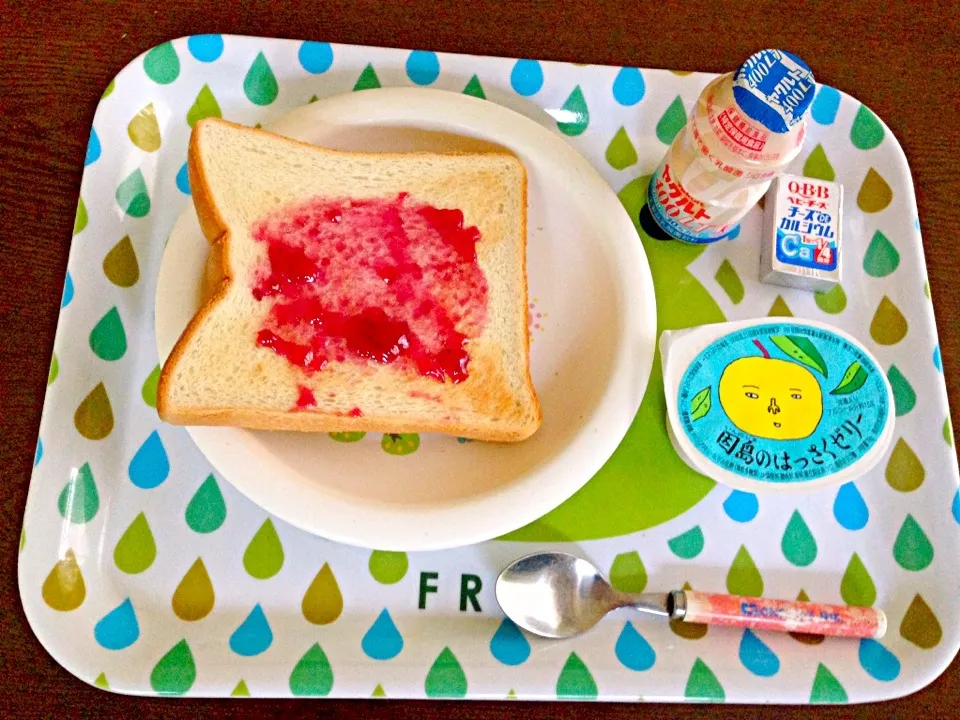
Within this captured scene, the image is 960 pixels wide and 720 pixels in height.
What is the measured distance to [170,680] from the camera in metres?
0.84

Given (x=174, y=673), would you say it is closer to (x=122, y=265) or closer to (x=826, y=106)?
(x=122, y=265)

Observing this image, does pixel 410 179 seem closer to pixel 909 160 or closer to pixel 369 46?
pixel 369 46

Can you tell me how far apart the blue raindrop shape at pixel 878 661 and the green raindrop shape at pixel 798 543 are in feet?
0.45

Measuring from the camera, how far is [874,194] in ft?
3.60

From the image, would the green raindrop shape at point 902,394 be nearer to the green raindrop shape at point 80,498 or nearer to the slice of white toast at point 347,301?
the slice of white toast at point 347,301

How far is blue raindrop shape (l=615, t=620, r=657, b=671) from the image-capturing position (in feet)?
2.93

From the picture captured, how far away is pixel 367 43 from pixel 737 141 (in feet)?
2.15

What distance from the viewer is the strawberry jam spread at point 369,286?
0.86 m

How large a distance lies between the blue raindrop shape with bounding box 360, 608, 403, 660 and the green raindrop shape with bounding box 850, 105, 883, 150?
3.63 feet

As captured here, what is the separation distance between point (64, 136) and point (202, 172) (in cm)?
33

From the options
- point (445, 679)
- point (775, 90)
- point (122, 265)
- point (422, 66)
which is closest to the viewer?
point (775, 90)

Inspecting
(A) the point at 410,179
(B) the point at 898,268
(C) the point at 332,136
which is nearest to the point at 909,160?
(B) the point at 898,268

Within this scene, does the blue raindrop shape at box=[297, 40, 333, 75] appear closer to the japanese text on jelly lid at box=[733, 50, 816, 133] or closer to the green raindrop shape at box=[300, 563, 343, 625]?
the japanese text on jelly lid at box=[733, 50, 816, 133]

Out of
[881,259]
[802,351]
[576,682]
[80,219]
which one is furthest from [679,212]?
[80,219]
